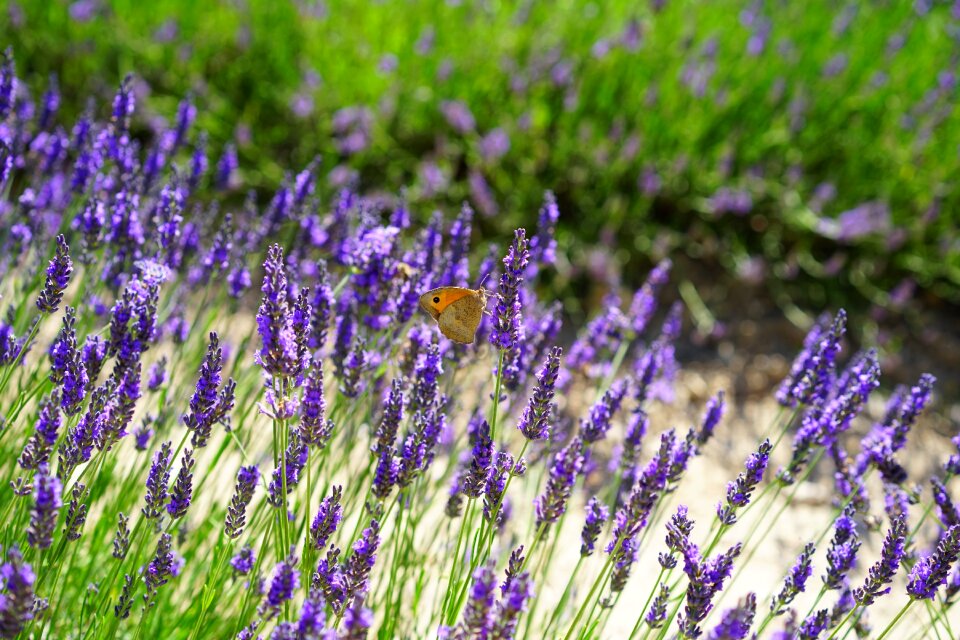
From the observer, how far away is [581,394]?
4.84 m

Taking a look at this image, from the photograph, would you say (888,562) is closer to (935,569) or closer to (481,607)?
(935,569)

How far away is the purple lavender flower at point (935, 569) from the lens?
1.65 m

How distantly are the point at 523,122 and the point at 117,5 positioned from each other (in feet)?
9.39

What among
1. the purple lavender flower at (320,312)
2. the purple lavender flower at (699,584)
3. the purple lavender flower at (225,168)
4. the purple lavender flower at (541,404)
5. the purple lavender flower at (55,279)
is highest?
the purple lavender flower at (225,168)

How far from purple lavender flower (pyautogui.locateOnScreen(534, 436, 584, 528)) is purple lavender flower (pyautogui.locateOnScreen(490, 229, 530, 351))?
9.5 inches

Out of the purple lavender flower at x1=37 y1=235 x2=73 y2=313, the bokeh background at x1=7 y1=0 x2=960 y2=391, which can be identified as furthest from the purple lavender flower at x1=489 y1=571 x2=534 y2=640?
the bokeh background at x1=7 y1=0 x2=960 y2=391

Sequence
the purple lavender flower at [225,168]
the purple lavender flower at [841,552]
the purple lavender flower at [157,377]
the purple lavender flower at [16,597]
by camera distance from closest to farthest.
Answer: the purple lavender flower at [16,597] < the purple lavender flower at [841,552] < the purple lavender flower at [157,377] < the purple lavender flower at [225,168]

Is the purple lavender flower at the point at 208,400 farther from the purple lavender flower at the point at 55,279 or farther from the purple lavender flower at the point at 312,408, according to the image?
the purple lavender flower at the point at 55,279

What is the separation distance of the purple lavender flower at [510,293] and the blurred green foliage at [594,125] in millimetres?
3397

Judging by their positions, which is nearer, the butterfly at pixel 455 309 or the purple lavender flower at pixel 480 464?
the purple lavender flower at pixel 480 464

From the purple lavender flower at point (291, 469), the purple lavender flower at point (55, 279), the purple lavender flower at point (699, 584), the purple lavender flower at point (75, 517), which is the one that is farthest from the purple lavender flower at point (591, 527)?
the purple lavender flower at point (55, 279)

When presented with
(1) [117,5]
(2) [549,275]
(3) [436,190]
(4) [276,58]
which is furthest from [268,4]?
(2) [549,275]

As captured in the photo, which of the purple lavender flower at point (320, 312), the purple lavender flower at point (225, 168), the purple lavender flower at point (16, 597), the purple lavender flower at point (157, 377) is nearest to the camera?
the purple lavender flower at point (16, 597)

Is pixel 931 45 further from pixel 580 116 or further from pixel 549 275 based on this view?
pixel 549 275
